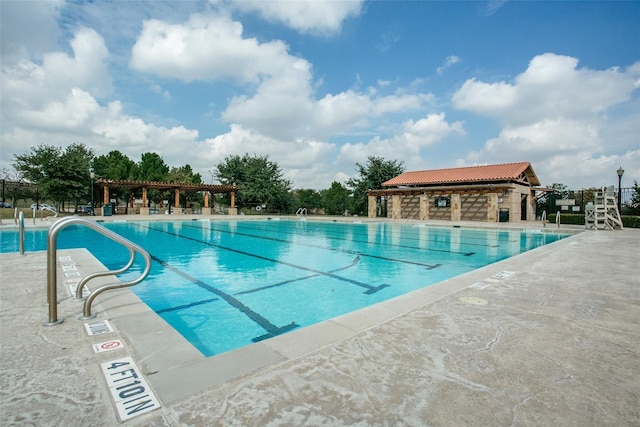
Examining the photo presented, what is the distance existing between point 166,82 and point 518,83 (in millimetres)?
17794

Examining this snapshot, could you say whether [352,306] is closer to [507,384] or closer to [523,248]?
[507,384]

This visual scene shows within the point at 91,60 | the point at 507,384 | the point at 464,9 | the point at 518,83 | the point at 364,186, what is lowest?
the point at 507,384

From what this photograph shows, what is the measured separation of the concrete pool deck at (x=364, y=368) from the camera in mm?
1474

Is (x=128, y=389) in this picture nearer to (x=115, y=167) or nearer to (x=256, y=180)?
(x=256, y=180)

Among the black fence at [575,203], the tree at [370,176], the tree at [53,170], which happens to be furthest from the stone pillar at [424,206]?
the tree at [53,170]

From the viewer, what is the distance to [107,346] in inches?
88.0

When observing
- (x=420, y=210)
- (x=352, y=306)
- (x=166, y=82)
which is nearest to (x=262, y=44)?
(x=166, y=82)

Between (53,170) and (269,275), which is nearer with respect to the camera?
(269,275)

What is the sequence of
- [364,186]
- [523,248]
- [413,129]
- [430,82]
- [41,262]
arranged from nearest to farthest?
[41,262] < [523,248] < [430,82] < [413,129] < [364,186]

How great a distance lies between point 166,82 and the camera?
48.5 ft

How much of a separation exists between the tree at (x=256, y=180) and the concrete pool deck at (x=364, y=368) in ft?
91.0

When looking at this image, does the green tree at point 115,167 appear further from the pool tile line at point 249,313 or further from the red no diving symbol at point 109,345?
the red no diving symbol at point 109,345

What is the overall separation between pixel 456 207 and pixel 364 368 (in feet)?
76.9

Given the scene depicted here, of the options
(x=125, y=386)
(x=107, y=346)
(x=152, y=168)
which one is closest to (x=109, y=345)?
(x=107, y=346)
